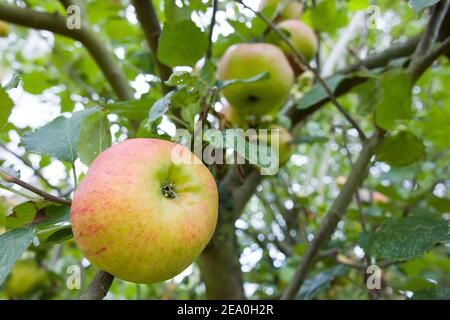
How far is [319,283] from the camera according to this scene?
1097 mm

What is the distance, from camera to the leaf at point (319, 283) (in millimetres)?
1076

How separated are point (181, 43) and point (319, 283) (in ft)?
2.05

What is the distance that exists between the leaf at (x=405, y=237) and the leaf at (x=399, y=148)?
0.21 metres

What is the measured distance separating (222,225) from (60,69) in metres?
0.84

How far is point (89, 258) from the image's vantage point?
20.8 inches

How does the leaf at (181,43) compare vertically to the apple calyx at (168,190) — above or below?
above

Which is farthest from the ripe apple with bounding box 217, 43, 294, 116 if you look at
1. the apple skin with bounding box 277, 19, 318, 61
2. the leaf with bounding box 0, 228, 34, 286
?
the leaf with bounding box 0, 228, 34, 286

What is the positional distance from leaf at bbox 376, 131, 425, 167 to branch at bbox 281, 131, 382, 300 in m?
0.06

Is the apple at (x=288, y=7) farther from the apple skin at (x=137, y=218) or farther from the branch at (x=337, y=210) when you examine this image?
the apple skin at (x=137, y=218)

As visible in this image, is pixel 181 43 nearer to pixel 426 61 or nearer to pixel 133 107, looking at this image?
pixel 133 107

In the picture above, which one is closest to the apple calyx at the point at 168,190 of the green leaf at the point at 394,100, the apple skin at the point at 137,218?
the apple skin at the point at 137,218

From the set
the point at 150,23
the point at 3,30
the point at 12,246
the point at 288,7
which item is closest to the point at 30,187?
the point at 12,246

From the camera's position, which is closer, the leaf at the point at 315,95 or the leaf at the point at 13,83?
the leaf at the point at 13,83
